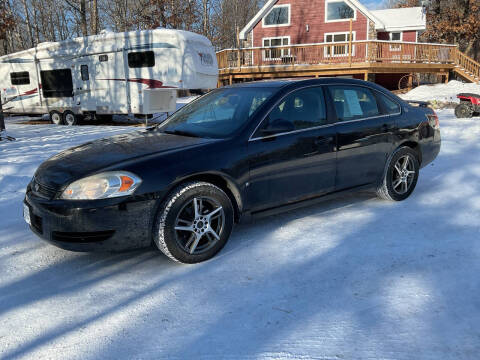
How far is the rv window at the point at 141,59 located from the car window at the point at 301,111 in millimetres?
11160

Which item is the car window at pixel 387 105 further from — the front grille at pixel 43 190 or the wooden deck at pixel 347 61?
the wooden deck at pixel 347 61

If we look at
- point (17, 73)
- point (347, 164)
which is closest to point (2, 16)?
point (17, 73)

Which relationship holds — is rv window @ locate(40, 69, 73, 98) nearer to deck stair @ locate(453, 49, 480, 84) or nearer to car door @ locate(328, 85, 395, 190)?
car door @ locate(328, 85, 395, 190)

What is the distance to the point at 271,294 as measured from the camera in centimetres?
308

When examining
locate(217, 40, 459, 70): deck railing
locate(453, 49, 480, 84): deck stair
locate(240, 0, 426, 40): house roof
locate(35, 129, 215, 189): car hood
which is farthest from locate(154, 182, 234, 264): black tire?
locate(240, 0, 426, 40): house roof

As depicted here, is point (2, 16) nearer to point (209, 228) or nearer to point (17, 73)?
point (17, 73)

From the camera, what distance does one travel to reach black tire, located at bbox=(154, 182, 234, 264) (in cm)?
343

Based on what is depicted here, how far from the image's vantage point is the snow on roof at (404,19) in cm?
2861

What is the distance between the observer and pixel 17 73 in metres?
17.6

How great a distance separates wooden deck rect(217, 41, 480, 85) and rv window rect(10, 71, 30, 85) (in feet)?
35.7

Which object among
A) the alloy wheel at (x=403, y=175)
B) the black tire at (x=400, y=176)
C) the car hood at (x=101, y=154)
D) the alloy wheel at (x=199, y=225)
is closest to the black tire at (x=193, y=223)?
the alloy wheel at (x=199, y=225)

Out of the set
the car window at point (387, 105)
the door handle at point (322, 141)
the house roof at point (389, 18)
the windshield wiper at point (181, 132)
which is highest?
the house roof at point (389, 18)

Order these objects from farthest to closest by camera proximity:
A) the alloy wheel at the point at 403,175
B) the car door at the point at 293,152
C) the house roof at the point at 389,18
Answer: the house roof at the point at 389,18
the alloy wheel at the point at 403,175
the car door at the point at 293,152

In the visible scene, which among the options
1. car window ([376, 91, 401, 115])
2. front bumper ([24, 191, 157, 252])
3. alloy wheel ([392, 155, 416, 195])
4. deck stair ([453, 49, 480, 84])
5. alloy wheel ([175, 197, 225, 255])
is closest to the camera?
front bumper ([24, 191, 157, 252])
